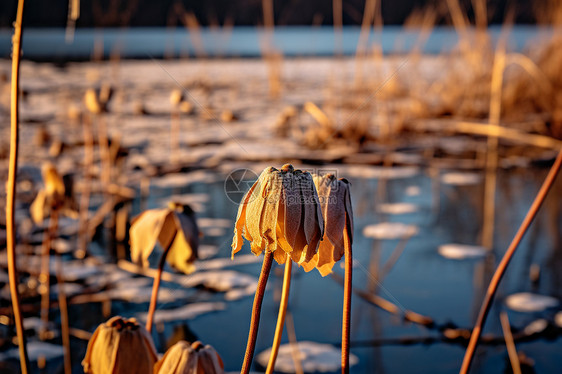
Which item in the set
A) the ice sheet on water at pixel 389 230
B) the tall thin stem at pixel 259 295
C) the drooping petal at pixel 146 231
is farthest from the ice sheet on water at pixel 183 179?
the tall thin stem at pixel 259 295

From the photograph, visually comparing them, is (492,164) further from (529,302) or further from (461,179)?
(529,302)

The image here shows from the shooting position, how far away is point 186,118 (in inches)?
223

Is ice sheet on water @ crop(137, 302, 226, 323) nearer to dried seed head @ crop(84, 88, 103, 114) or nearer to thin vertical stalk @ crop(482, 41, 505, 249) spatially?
dried seed head @ crop(84, 88, 103, 114)

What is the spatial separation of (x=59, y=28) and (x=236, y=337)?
1155 inches

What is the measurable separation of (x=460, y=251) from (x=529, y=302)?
0.51 meters

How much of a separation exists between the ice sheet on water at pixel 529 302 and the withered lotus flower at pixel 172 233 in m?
1.30

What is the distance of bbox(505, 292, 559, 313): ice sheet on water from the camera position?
1.93 m

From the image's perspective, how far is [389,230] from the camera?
106 inches

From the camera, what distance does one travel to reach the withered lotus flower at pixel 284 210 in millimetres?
581

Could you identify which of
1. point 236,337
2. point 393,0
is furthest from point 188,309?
point 393,0

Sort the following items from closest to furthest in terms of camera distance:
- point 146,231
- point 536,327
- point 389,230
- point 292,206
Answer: point 292,206, point 146,231, point 536,327, point 389,230

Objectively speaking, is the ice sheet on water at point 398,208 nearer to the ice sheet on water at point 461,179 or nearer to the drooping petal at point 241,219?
the ice sheet on water at point 461,179

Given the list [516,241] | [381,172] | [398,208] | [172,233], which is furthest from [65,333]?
[381,172]

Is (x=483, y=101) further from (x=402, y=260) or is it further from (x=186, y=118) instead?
(x=402, y=260)
